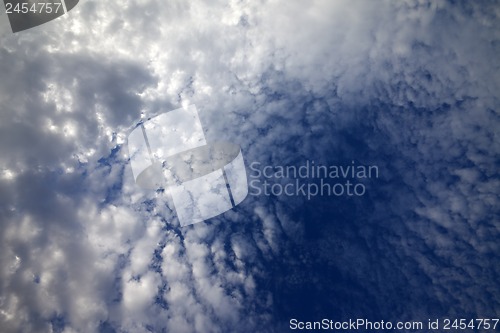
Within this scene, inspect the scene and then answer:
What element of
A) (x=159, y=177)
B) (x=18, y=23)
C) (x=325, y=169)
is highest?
(x=18, y=23)

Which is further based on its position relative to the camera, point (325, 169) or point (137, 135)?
point (325, 169)

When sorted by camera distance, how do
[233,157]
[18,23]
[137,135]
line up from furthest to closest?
[233,157] → [137,135] → [18,23]

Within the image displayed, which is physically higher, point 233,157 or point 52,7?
point 52,7

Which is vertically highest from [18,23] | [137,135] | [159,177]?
[18,23]

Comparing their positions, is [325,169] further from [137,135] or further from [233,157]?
[137,135]

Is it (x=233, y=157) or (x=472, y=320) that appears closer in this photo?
(x=472, y=320)

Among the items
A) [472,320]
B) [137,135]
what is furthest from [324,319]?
[137,135]

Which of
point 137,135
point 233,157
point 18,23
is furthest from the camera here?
point 233,157

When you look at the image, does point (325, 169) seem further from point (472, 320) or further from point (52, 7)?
point (52, 7)

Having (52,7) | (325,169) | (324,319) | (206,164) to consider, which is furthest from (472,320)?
(52,7)
